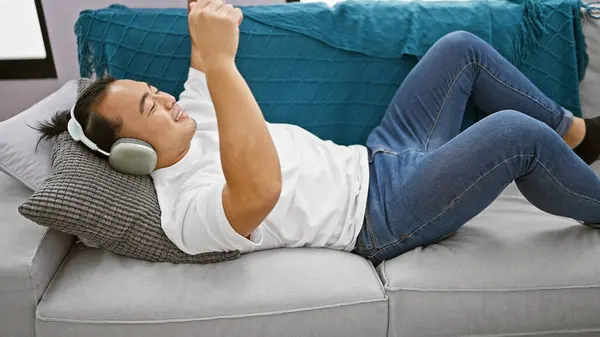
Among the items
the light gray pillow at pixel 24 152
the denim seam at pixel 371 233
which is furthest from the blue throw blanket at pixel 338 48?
the denim seam at pixel 371 233

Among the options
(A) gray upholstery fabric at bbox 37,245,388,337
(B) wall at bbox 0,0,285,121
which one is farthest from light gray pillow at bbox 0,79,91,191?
(B) wall at bbox 0,0,285,121

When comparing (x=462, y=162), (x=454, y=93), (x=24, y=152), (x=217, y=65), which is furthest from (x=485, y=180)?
(x=24, y=152)

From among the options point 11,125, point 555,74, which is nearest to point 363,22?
point 555,74

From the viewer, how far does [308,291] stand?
114 cm

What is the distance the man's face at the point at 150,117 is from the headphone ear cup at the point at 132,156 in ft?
0.11

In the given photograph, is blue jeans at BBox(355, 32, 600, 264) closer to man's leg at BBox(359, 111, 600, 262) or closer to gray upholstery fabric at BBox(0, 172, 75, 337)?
man's leg at BBox(359, 111, 600, 262)

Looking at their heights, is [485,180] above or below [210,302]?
above

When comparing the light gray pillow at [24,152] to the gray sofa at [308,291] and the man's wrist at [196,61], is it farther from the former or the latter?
the man's wrist at [196,61]

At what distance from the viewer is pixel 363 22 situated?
5.39 ft

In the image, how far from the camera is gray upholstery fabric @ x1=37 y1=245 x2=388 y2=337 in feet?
3.63

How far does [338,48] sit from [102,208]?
0.88m

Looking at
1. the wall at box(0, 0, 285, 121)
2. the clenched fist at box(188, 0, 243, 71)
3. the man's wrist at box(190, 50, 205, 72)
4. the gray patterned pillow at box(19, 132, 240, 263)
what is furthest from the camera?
the wall at box(0, 0, 285, 121)

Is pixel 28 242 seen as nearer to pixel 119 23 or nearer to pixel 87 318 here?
pixel 87 318

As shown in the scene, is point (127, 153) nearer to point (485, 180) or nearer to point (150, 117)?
point (150, 117)
